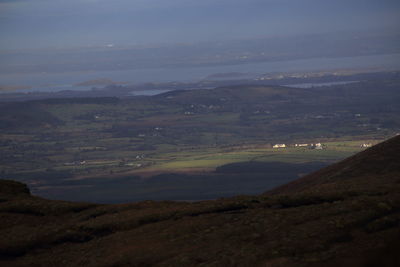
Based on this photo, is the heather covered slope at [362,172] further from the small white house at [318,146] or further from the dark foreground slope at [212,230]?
the small white house at [318,146]

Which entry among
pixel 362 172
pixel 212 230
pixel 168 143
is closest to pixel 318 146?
pixel 168 143

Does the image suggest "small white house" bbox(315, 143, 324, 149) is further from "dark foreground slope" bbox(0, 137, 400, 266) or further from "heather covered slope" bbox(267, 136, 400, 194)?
Answer: "dark foreground slope" bbox(0, 137, 400, 266)

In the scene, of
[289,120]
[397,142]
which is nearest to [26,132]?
[289,120]

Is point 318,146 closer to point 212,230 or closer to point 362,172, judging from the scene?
point 362,172

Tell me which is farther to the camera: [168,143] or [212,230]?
[168,143]

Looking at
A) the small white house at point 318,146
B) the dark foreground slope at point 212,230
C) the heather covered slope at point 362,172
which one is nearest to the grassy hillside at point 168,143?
the small white house at point 318,146

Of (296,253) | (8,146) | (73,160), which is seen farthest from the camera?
(8,146)

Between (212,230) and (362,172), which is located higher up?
(212,230)

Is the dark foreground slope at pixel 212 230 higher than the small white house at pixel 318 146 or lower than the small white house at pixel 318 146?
higher

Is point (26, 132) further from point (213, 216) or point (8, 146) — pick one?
point (213, 216)
